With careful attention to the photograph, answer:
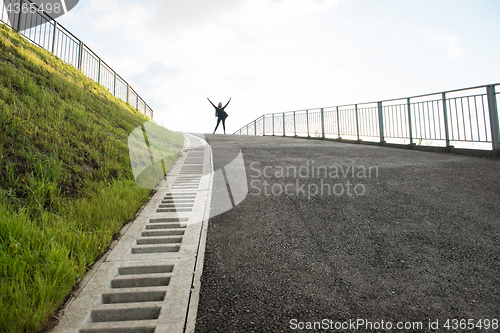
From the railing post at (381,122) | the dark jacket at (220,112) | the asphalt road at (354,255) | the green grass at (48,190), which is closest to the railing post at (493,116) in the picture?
the asphalt road at (354,255)

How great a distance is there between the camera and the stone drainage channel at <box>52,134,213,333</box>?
7.14 feet

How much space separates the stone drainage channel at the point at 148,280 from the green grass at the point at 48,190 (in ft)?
0.60

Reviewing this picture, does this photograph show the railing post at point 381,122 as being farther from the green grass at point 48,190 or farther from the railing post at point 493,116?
the green grass at point 48,190

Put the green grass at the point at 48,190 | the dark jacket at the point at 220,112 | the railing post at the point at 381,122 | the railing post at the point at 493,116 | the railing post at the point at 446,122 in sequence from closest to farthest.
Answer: the green grass at the point at 48,190, the railing post at the point at 493,116, the railing post at the point at 446,122, the railing post at the point at 381,122, the dark jacket at the point at 220,112

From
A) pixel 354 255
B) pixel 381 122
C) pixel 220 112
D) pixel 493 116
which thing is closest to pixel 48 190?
pixel 354 255

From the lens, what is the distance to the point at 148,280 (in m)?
2.71

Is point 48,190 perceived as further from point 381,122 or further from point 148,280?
point 381,122

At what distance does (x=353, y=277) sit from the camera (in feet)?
9.27

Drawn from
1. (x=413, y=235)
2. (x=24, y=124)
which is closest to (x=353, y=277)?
(x=413, y=235)

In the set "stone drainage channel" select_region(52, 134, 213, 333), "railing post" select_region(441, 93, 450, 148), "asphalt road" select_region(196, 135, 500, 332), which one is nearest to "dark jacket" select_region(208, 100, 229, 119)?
"railing post" select_region(441, 93, 450, 148)

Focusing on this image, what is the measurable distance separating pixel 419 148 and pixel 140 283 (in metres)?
11.1

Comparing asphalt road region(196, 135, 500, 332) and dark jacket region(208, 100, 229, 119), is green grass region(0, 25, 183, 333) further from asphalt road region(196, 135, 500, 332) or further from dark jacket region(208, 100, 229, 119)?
dark jacket region(208, 100, 229, 119)

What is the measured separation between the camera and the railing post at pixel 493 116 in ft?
26.5

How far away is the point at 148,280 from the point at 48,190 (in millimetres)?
2310
